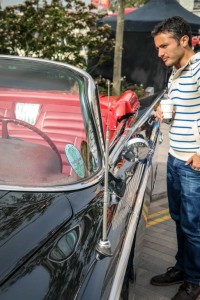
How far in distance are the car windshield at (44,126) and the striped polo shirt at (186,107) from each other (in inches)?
23.8

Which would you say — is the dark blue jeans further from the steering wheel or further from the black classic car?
the steering wheel

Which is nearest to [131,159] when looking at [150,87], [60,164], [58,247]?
[60,164]

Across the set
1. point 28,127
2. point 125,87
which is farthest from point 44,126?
point 125,87

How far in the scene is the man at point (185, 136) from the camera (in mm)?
2438

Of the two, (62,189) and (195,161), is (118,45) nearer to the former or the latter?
(195,161)

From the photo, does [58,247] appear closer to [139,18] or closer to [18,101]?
[18,101]

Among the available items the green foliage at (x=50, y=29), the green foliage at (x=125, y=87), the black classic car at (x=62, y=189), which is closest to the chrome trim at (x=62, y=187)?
the black classic car at (x=62, y=189)

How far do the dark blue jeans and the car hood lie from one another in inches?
43.8

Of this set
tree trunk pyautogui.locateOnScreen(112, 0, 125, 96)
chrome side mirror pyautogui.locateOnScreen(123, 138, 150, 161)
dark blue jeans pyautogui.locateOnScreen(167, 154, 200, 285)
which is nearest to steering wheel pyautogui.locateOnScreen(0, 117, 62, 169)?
chrome side mirror pyautogui.locateOnScreen(123, 138, 150, 161)

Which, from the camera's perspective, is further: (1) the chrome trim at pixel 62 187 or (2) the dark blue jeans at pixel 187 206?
(2) the dark blue jeans at pixel 187 206

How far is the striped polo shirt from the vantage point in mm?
2410

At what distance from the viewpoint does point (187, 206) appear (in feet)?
8.47

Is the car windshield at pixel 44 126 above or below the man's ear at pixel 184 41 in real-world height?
below

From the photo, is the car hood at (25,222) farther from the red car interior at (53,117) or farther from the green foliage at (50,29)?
the green foliage at (50,29)
